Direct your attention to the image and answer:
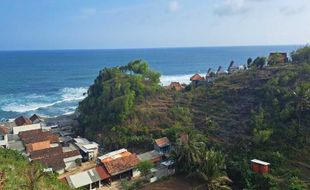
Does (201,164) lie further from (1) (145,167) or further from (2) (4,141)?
(2) (4,141)

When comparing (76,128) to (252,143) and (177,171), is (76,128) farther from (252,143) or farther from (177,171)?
(252,143)

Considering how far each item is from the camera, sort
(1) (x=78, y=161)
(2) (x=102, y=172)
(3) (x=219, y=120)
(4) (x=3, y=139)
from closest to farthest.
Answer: (2) (x=102, y=172), (1) (x=78, y=161), (4) (x=3, y=139), (3) (x=219, y=120)

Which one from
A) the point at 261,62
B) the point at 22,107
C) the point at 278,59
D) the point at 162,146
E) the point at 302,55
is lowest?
the point at 22,107

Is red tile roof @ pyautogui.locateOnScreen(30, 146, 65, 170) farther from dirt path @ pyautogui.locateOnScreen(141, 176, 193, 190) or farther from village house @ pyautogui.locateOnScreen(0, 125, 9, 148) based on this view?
dirt path @ pyautogui.locateOnScreen(141, 176, 193, 190)

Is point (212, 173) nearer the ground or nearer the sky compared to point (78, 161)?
nearer the sky

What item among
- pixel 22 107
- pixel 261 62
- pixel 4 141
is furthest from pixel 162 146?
pixel 22 107

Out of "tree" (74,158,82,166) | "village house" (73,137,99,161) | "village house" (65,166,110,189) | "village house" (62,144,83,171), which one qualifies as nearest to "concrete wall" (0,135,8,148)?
"village house" (62,144,83,171)

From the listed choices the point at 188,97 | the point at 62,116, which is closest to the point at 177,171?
the point at 188,97
